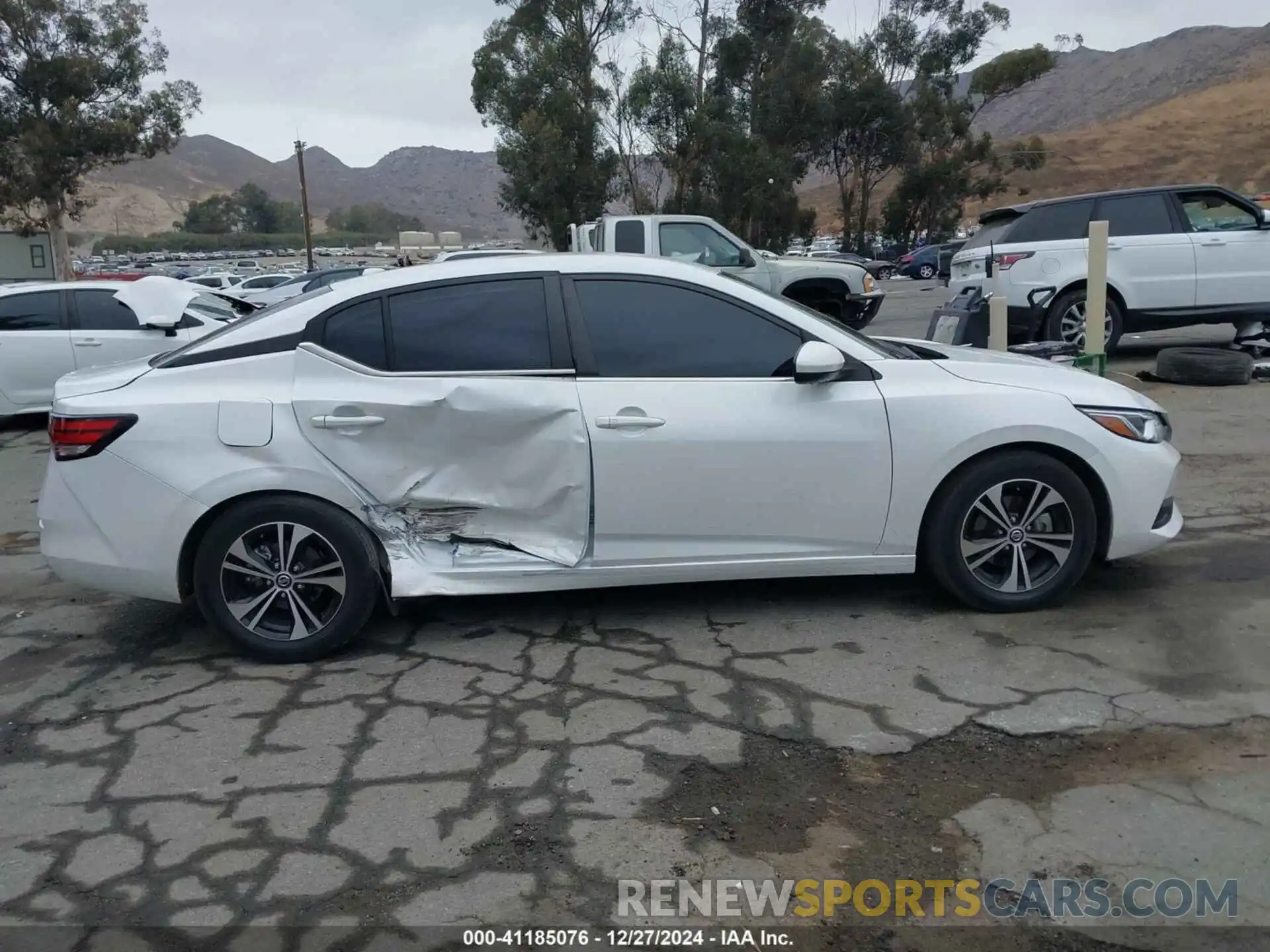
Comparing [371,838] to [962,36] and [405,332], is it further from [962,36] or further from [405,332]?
[962,36]

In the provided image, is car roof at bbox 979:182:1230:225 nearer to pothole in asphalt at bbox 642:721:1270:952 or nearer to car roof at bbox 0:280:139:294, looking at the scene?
pothole in asphalt at bbox 642:721:1270:952

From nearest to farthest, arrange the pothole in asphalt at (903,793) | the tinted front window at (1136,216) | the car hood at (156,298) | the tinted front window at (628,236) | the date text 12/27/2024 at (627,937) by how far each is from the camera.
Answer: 1. the date text 12/27/2024 at (627,937)
2. the pothole in asphalt at (903,793)
3. the car hood at (156,298)
4. the tinted front window at (1136,216)
5. the tinted front window at (628,236)

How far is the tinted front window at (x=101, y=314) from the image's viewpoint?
11.0 meters

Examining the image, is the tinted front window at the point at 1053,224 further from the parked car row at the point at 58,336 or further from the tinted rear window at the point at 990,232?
the parked car row at the point at 58,336

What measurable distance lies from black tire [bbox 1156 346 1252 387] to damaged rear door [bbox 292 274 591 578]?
754cm

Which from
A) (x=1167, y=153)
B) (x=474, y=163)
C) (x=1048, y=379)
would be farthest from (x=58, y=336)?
(x=474, y=163)

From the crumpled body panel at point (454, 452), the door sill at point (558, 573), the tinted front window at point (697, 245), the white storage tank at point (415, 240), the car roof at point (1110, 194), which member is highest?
the white storage tank at point (415, 240)

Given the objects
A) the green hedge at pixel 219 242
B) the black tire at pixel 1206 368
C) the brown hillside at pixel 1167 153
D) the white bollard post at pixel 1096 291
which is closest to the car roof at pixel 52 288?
the white bollard post at pixel 1096 291

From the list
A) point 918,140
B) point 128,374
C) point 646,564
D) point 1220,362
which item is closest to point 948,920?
point 646,564

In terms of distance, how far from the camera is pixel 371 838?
127 inches

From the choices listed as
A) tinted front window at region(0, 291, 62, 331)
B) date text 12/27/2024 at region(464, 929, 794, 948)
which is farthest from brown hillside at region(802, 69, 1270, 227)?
date text 12/27/2024 at region(464, 929, 794, 948)

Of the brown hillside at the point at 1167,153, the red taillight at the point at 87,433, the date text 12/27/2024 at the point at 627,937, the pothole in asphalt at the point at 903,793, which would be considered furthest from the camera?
the brown hillside at the point at 1167,153

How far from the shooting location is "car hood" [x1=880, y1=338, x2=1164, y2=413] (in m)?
4.71

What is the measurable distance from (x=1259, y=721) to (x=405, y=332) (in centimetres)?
357
